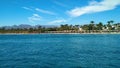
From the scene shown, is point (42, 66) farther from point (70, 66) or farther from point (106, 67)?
point (106, 67)

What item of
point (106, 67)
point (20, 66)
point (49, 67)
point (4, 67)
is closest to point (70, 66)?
point (49, 67)

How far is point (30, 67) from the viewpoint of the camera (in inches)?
1089

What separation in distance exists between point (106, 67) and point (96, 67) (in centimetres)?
128

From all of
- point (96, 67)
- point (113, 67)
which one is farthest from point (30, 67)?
point (113, 67)

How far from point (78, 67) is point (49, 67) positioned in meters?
3.59

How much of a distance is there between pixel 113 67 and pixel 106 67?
2.76 ft

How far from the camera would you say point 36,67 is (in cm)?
2758

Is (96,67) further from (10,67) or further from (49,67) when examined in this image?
(10,67)

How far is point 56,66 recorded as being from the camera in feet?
91.8

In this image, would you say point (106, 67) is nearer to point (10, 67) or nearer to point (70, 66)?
point (70, 66)

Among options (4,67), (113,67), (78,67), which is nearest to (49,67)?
(78,67)

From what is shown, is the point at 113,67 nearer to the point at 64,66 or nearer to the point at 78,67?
the point at 78,67

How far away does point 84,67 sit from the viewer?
26.9 meters

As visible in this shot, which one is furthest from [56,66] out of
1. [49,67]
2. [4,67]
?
[4,67]
